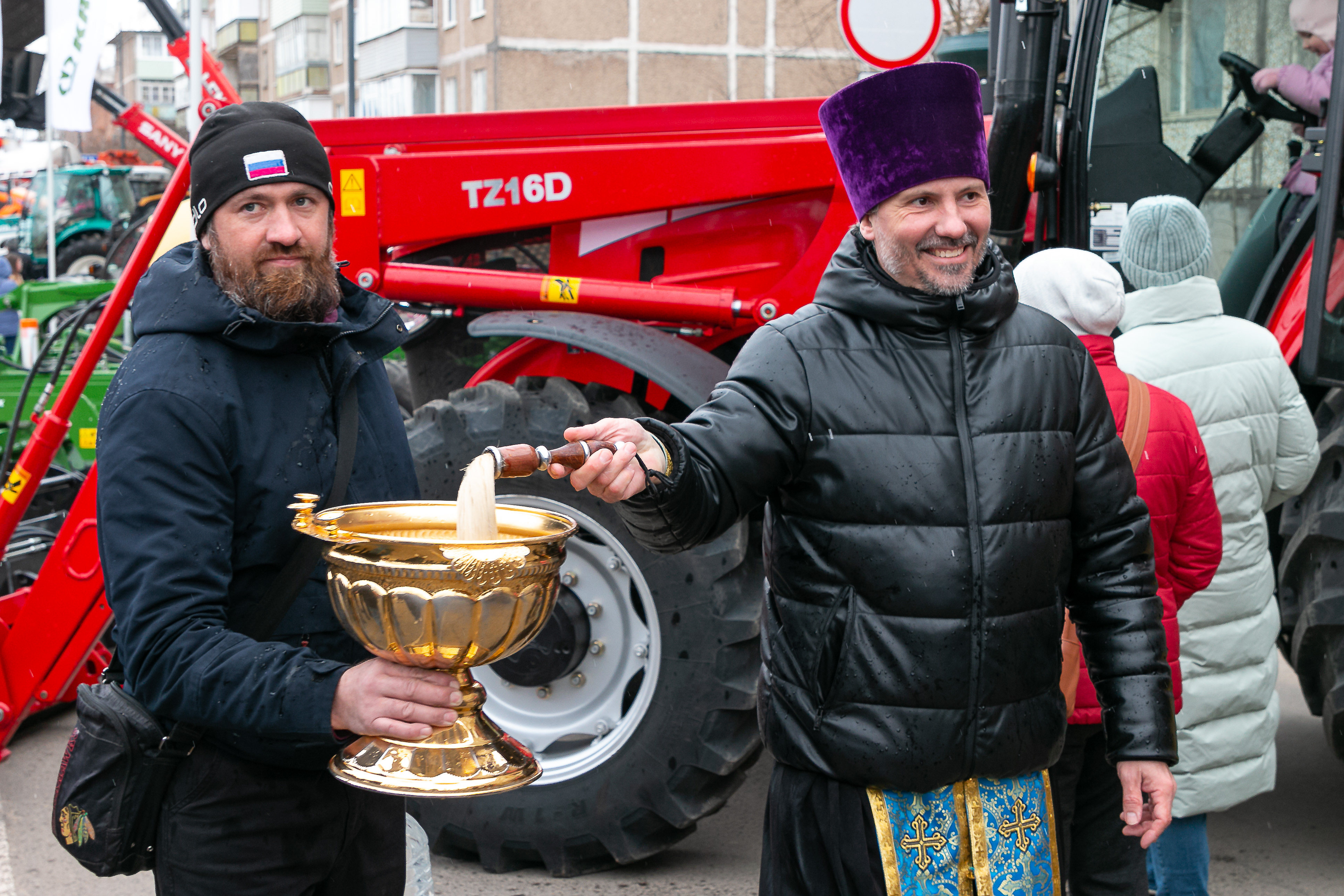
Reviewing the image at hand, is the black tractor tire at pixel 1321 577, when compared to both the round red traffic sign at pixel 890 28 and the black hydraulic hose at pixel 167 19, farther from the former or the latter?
the black hydraulic hose at pixel 167 19

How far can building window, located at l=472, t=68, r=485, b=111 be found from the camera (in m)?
35.6

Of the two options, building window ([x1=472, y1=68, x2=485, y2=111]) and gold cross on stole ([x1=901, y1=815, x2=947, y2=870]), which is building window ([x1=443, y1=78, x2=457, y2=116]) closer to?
building window ([x1=472, y1=68, x2=485, y2=111])

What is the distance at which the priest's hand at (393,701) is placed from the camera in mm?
1698

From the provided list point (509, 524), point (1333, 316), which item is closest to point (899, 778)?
point (509, 524)

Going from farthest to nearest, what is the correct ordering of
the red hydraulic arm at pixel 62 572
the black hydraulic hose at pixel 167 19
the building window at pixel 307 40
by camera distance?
the building window at pixel 307 40 < the black hydraulic hose at pixel 167 19 < the red hydraulic arm at pixel 62 572

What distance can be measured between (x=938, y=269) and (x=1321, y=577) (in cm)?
208

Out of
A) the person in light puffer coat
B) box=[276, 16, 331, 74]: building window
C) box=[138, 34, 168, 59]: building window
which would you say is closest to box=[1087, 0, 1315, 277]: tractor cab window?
the person in light puffer coat

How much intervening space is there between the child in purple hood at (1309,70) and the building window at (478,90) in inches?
1286

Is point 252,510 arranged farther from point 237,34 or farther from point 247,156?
point 237,34

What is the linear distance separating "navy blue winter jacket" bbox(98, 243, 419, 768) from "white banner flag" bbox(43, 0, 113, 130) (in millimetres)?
7943

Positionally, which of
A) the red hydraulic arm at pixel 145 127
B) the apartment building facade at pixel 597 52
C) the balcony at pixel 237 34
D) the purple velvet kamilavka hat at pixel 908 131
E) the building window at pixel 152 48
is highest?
the building window at pixel 152 48

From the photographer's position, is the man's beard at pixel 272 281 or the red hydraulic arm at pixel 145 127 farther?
the red hydraulic arm at pixel 145 127

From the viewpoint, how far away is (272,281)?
197 centimetres

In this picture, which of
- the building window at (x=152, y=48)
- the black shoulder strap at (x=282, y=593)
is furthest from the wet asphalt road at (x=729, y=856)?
the building window at (x=152, y=48)
